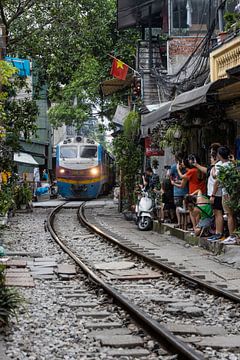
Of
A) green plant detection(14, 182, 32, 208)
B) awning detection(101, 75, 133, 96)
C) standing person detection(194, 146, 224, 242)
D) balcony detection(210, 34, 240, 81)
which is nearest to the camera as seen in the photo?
standing person detection(194, 146, 224, 242)

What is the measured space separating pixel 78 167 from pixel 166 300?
28.0m

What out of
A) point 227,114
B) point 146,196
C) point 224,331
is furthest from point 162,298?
point 146,196

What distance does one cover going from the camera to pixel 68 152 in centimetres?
3669

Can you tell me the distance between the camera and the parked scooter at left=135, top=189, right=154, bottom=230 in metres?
18.4

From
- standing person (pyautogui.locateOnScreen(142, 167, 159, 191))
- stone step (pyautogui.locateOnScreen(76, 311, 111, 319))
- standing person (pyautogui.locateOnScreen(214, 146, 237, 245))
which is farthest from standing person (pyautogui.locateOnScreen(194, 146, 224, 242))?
standing person (pyautogui.locateOnScreen(142, 167, 159, 191))

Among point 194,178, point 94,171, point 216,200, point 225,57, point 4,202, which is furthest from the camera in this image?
point 94,171

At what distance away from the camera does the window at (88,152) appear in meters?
36.5

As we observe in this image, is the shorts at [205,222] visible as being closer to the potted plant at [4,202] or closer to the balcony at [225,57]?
the balcony at [225,57]

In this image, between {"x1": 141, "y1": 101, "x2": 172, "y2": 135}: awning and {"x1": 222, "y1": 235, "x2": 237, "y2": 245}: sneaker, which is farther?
{"x1": 141, "y1": 101, "x2": 172, "y2": 135}: awning

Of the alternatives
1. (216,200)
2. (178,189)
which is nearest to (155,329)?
(216,200)

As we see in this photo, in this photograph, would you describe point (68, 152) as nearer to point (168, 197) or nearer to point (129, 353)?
point (168, 197)

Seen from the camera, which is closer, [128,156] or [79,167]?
[128,156]

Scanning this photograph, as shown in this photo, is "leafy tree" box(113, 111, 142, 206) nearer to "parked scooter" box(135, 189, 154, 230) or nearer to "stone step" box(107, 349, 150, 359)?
"parked scooter" box(135, 189, 154, 230)

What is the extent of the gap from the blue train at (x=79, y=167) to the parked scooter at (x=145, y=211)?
1699 centimetres
